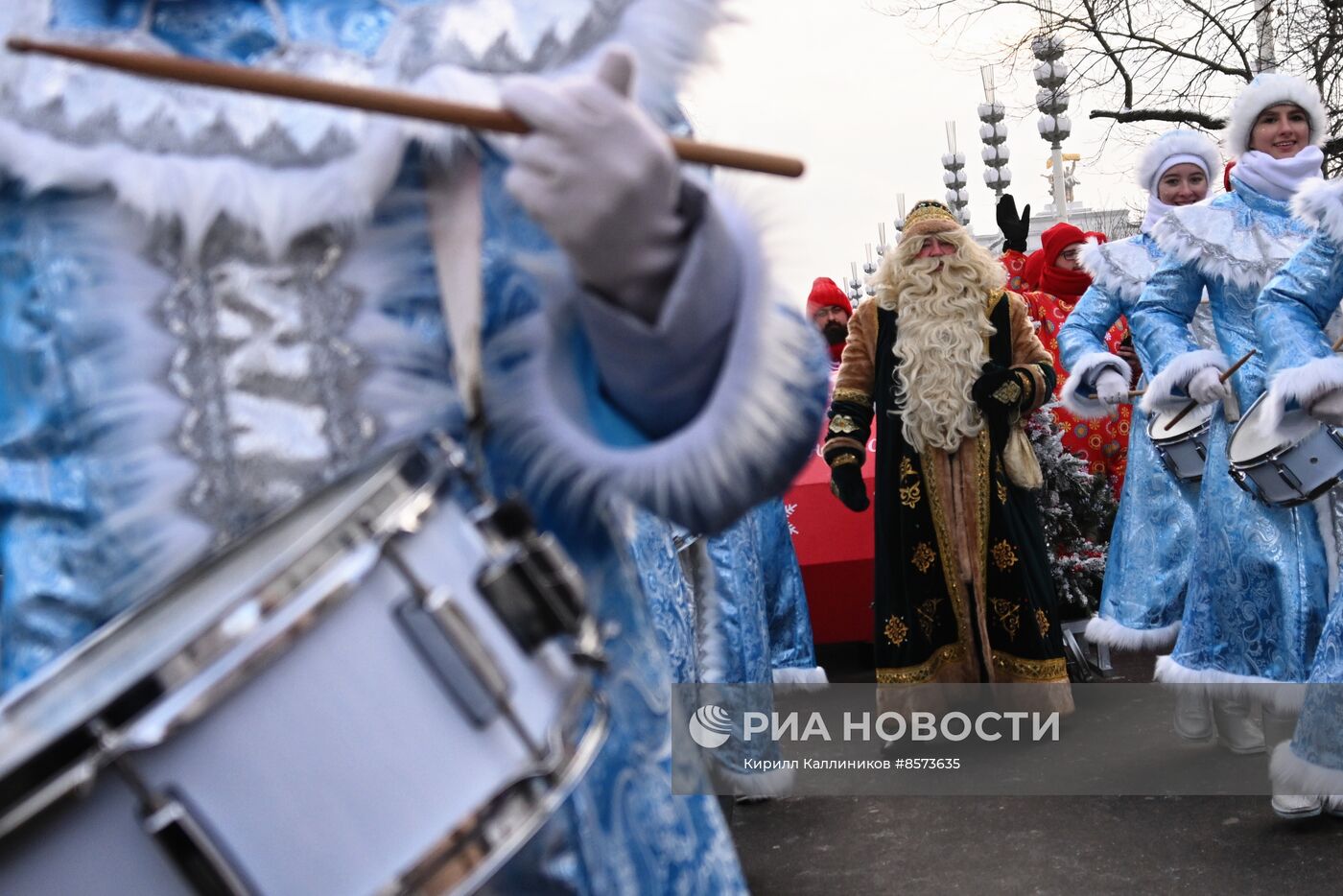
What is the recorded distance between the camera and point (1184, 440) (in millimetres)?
6164

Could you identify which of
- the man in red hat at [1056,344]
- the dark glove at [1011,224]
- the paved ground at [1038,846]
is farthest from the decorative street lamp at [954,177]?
the paved ground at [1038,846]

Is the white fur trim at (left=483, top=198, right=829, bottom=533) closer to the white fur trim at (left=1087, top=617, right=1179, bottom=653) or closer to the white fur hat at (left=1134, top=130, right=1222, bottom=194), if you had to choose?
the white fur trim at (left=1087, top=617, right=1179, bottom=653)

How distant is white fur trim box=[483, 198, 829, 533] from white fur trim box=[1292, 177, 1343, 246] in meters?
3.62

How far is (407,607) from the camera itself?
46.3 inches

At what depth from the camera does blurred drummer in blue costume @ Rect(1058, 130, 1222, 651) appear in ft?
22.4

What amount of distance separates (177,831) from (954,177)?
25.3 metres

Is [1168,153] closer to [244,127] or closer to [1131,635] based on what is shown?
[1131,635]

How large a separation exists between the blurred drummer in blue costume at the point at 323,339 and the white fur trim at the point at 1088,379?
5.64m

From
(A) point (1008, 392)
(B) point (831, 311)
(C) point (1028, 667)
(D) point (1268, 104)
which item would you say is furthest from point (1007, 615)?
(B) point (831, 311)

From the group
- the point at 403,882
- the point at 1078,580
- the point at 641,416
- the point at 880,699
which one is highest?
the point at 641,416

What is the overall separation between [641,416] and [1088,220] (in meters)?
33.4

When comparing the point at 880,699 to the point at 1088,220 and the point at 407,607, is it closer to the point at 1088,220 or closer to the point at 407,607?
the point at 407,607

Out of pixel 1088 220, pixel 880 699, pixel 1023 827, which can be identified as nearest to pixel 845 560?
pixel 880 699

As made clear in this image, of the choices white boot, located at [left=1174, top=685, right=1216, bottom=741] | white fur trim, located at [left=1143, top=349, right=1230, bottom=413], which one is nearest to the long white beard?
white fur trim, located at [left=1143, top=349, right=1230, bottom=413]
